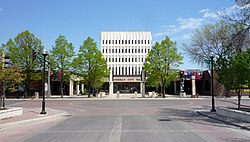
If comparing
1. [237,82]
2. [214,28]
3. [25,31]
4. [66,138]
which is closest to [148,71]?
[214,28]

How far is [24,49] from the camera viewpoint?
157 ft

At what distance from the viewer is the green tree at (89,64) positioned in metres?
50.3

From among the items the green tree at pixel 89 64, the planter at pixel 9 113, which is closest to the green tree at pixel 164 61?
the green tree at pixel 89 64

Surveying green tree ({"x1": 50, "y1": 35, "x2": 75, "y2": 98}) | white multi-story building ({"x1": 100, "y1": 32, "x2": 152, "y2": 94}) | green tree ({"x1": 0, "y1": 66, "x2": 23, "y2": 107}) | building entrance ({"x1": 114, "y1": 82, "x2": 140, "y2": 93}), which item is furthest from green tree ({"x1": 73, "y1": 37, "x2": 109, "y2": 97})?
white multi-story building ({"x1": 100, "y1": 32, "x2": 152, "y2": 94})

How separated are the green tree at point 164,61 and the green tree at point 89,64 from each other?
8877 millimetres

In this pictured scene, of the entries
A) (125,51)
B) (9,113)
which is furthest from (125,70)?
(9,113)

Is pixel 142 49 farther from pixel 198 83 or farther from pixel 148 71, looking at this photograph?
pixel 148 71

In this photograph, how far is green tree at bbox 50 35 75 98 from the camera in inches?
1949

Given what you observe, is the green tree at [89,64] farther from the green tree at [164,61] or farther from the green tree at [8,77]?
the green tree at [8,77]

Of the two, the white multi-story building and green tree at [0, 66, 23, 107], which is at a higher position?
the white multi-story building

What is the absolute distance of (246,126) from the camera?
1416 cm

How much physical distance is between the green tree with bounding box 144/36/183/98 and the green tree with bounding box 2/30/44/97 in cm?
2021

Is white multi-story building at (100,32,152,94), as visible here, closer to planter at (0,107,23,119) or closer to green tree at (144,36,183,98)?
green tree at (144,36,183,98)

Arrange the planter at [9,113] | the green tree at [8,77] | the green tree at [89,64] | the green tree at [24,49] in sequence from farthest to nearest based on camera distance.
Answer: the green tree at [89,64] → the green tree at [24,49] → the green tree at [8,77] → the planter at [9,113]
